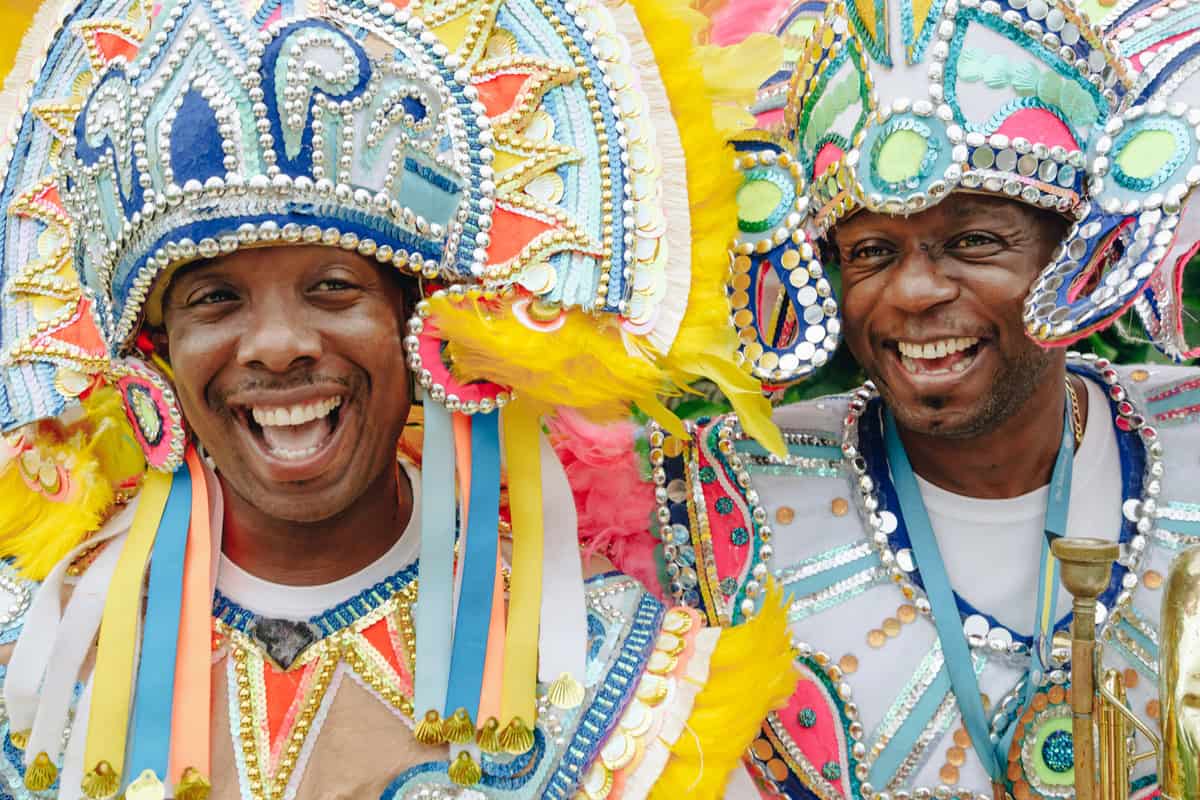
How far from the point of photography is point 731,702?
7.51ft

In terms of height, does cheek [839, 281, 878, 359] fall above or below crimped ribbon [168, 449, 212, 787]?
above

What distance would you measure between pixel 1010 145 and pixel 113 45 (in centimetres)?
144

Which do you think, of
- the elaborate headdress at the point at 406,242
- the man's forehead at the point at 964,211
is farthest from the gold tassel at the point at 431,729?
the man's forehead at the point at 964,211

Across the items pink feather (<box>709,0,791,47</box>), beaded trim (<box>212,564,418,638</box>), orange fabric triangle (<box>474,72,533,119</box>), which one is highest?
pink feather (<box>709,0,791,47</box>)

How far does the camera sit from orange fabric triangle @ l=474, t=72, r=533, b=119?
2332 millimetres

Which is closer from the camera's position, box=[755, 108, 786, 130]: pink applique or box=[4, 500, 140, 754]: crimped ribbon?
box=[4, 500, 140, 754]: crimped ribbon

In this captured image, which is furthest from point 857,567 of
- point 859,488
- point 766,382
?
point 766,382

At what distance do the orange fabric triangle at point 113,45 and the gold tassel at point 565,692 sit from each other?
1145mm

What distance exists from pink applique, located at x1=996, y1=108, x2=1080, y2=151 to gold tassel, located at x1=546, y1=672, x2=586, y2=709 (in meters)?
1.14

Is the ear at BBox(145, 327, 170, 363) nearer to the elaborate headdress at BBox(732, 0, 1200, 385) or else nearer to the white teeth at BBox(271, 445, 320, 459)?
the white teeth at BBox(271, 445, 320, 459)

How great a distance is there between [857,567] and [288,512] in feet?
3.42

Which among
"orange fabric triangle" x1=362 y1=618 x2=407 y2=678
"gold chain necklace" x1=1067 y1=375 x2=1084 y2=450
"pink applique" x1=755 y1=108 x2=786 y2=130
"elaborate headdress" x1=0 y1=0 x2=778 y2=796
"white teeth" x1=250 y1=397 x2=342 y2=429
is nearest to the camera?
"elaborate headdress" x1=0 y1=0 x2=778 y2=796

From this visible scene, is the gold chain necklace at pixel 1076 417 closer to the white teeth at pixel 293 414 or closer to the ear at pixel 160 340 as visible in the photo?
the white teeth at pixel 293 414

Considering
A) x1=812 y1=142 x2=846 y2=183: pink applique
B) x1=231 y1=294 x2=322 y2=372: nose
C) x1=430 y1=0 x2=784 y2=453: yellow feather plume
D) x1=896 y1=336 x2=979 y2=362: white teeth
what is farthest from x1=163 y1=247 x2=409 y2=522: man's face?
x1=896 y1=336 x2=979 y2=362: white teeth
